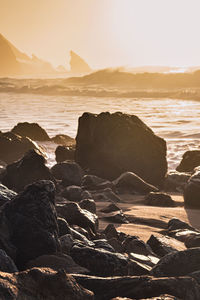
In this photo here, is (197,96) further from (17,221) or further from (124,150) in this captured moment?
(17,221)

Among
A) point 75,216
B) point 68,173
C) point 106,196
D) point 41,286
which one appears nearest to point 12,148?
point 68,173

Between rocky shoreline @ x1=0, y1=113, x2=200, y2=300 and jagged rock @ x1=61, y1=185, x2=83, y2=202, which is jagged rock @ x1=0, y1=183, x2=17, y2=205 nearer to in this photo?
rocky shoreline @ x1=0, y1=113, x2=200, y2=300

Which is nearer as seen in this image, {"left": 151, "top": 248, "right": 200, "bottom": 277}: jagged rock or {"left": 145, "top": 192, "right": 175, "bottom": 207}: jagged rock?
{"left": 151, "top": 248, "right": 200, "bottom": 277}: jagged rock

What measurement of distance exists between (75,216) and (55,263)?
1782 millimetres

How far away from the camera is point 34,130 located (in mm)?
19016

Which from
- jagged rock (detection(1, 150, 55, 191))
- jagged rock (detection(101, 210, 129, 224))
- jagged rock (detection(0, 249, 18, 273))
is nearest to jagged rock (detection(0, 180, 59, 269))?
jagged rock (detection(0, 249, 18, 273))

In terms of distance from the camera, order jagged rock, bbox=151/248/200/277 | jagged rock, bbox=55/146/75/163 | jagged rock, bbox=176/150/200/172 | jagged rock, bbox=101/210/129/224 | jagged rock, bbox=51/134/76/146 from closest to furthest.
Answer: jagged rock, bbox=151/248/200/277
jagged rock, bbox=101/210/129/224
jagged rock, bbox=176/150/200/172
jagged rock, bbox=55/146/75/163
jagged rock, bbox=51/134/76/146

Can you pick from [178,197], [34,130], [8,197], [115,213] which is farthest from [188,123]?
[8,197]

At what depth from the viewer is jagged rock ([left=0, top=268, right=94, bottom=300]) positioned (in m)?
2.71

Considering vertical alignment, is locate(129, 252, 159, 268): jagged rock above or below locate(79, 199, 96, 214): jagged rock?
above

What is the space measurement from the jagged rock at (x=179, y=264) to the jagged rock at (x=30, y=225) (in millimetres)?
848

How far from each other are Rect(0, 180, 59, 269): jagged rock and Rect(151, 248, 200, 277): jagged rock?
0.85 m

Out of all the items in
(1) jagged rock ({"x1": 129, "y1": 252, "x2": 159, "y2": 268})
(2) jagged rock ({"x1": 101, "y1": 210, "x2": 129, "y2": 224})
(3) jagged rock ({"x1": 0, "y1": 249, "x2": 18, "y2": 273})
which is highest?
(3) jagged rock ({"x1": 0, "y1": 249, "x2": 18, "y2": 273})

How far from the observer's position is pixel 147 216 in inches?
276
